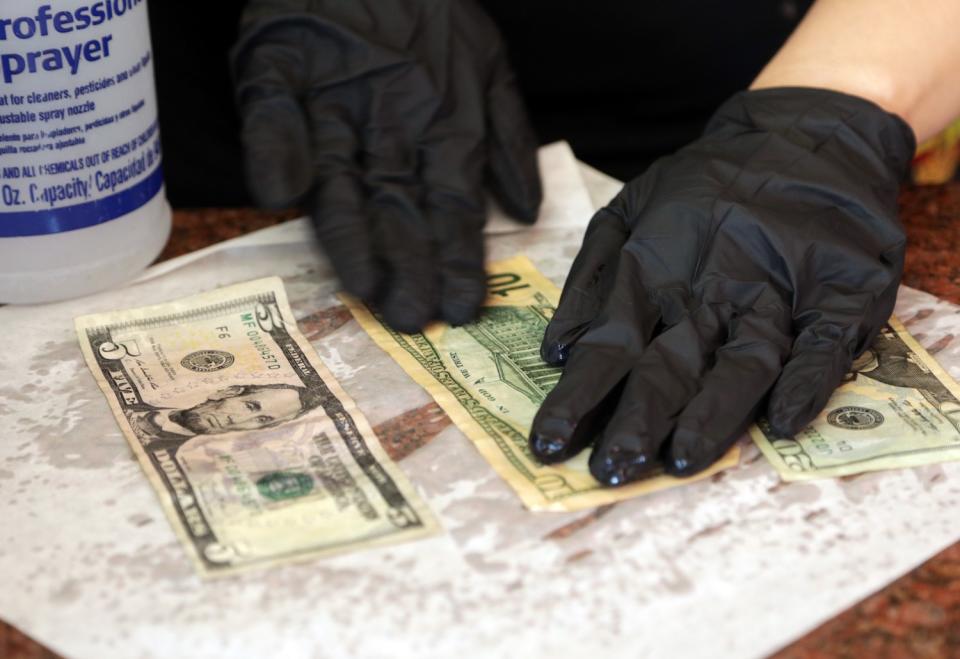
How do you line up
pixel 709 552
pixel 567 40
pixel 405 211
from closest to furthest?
pixel 709 552
pixel 405 211
pixel 567 40

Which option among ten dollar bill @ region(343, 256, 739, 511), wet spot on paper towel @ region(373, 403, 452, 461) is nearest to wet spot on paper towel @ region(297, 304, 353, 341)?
ten dollar bill @ region(343, 256, 739, 511)

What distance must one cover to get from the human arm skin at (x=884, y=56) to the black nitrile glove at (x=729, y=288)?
4 centimetres

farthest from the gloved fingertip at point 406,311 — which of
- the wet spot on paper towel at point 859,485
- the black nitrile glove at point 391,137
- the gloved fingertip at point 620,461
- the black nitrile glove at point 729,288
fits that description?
the wet spot on paper towel at point 859,485

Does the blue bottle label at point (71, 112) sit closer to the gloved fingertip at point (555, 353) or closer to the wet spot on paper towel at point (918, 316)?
the gloved fingertip at point (555, 353)

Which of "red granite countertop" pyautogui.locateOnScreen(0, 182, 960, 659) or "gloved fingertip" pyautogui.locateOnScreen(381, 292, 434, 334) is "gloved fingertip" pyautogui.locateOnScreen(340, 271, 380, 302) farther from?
"red granite countertop" pyautogui.locateOnScreen(0, 182, 960, 659)

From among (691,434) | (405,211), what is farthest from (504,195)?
(691,434)

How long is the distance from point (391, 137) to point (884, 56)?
44 cm

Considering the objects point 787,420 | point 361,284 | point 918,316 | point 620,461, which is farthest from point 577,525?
point 918,316

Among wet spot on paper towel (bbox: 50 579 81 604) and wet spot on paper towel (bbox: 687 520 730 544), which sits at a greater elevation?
wet spot on paper towel (bbox: 687 520 730 544)

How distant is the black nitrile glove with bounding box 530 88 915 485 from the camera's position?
64cm

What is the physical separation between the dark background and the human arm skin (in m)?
0.15

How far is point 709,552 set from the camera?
58 centimetres

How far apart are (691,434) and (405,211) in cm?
32

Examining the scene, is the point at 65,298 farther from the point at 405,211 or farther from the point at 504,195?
the point at 504,195
